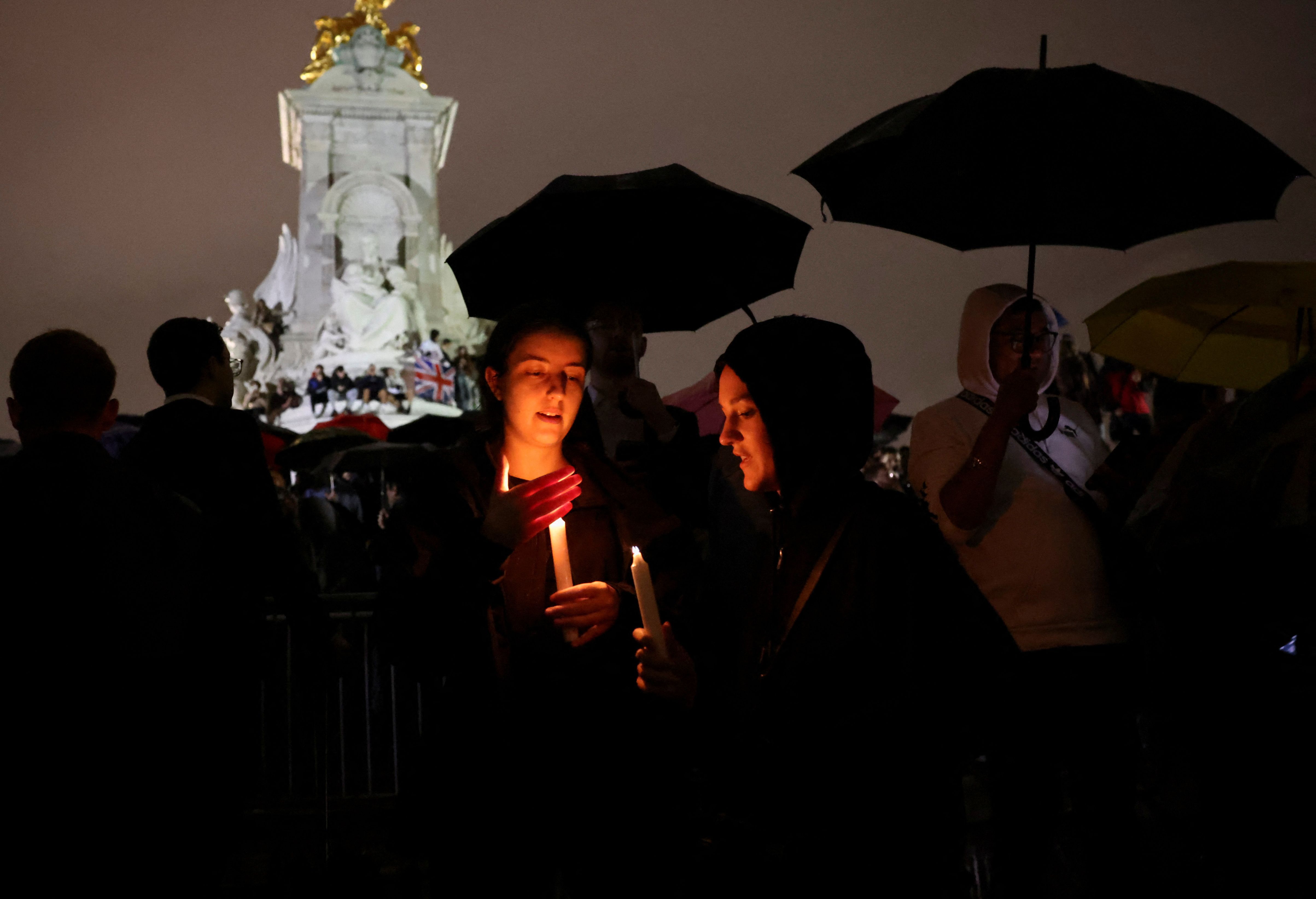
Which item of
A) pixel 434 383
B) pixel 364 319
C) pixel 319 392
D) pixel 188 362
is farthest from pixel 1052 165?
pixel 364 319

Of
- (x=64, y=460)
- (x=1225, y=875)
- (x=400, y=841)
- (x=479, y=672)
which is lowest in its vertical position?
(x=1225, y=875)

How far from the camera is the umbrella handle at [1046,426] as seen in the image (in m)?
4.00

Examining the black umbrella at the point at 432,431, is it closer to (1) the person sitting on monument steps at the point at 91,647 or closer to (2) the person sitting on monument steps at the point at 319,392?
(1) the person sitting on monument steps at the point at 91,647

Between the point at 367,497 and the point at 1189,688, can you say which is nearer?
the point at 1189,688

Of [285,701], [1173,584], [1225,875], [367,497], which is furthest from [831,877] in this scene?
[367,497]

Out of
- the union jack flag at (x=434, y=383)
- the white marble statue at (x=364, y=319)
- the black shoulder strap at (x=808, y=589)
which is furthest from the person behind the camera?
the white marble statue at (x=364, y=319)

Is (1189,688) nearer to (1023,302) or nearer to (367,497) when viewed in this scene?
(1023,302)

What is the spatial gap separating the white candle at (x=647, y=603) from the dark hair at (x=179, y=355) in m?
2.29

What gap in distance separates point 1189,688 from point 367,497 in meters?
10.2

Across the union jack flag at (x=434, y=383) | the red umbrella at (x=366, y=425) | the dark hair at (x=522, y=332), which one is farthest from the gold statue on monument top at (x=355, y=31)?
the dark hair at (x=522, y=332)

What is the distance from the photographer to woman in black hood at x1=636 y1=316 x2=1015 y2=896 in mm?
2287

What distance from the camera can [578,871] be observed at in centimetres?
257

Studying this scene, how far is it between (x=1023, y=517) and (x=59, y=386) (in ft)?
9.37

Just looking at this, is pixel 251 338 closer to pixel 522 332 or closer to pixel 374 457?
pixel 374 457
